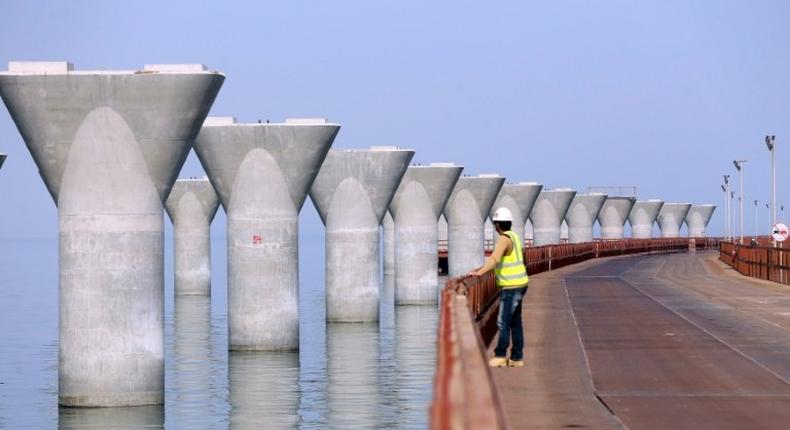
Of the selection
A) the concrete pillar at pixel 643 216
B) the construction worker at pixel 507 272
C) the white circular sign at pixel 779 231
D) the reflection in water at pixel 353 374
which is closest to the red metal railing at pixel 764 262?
the white circular sign at pixel 779 231

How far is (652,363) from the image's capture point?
24.5 meters

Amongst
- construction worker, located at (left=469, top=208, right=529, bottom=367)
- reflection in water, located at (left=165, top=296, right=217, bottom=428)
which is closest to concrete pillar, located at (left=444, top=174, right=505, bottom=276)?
reflection in water, located at (left=165, top=296, right=217, bottom=428)

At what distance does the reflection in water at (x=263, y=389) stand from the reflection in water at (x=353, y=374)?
0.92m

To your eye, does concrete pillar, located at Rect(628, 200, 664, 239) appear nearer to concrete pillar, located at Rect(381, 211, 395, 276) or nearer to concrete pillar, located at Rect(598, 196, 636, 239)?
concrete pillar, located at Rect(598, 196, 636, 239)

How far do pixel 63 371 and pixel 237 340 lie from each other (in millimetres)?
13523

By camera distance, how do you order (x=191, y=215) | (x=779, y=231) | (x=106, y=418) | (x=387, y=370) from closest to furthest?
(x=106, y=418)
(x=387, y=370)
(x=779, y=231)
(x=191, y=215)

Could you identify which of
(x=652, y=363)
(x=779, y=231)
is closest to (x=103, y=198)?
(x=652, y=363)

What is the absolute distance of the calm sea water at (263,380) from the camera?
2992 cm

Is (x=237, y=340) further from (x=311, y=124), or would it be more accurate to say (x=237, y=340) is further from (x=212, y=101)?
(x=212, y=101)

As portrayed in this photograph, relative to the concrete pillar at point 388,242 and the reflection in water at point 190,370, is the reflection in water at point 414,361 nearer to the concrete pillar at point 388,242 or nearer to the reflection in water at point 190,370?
the reflection in water at point 190,370

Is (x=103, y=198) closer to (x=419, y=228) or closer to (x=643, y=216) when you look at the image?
(x=419, y=228)

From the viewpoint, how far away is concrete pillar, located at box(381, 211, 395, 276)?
98.2 meters

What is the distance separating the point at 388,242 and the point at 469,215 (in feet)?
70.4

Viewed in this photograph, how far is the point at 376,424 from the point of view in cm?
2925
